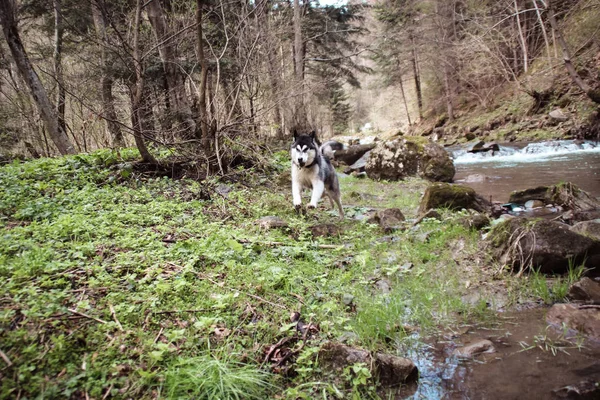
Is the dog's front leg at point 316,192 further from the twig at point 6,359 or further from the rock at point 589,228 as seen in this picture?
the twig at point 6,359

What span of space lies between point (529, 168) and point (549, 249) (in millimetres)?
9688

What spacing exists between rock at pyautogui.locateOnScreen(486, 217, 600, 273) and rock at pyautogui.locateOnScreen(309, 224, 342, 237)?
2248 millimetres

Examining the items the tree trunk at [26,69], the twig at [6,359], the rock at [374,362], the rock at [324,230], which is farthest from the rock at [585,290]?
the tree trunk at [26,69]

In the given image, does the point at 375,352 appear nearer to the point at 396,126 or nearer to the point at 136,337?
the point at 136,337

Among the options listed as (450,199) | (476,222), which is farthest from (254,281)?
(450,199)

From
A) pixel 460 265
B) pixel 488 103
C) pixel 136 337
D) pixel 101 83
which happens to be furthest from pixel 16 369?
pixel 488 103

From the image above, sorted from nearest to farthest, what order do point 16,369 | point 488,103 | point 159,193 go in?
point 16,369
point 159,193
point 488,103

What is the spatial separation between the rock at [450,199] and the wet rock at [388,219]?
112cm

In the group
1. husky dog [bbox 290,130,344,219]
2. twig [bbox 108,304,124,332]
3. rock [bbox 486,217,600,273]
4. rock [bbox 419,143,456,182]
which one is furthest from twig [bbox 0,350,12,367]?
rock [bbox 419,143,456,182]

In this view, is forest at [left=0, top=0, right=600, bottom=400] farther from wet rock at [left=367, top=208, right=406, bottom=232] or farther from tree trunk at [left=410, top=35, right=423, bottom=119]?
tree trunk at [left=410, top=35, right=423, bottom=119]

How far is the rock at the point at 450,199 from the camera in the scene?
670cm

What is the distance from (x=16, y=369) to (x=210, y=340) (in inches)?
41.0

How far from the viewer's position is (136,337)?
86.9 inches

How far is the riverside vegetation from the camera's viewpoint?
1.95 m
